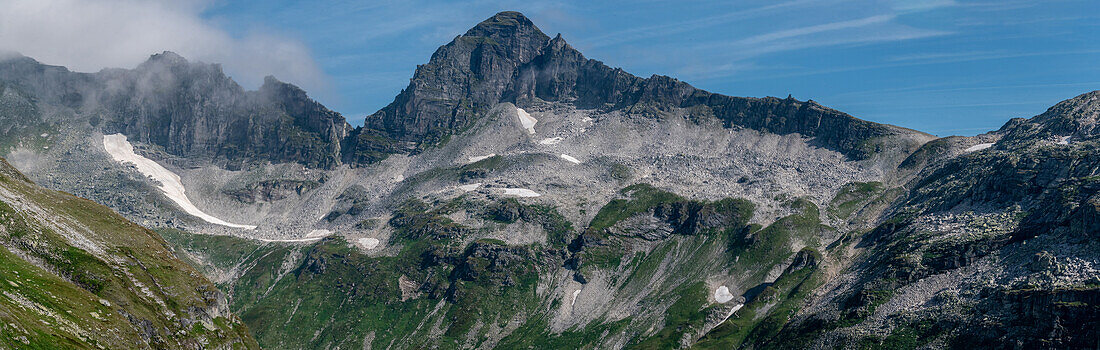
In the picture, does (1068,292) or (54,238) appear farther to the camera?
(1068,292)

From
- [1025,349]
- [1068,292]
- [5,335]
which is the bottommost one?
[1025,349]

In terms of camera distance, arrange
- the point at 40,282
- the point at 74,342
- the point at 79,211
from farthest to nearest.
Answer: the point at 79,211 < the point at 40,282 < the point at 74,342

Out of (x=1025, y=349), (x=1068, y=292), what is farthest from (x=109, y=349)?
(x=1068, y=292)

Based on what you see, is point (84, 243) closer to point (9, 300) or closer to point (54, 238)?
point (54, 238)

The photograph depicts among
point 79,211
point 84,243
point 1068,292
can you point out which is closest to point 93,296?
point 84,243

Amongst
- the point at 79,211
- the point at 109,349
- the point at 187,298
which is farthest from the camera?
the point at 79,211

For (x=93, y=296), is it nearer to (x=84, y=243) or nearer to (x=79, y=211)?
(x=84, y=243)

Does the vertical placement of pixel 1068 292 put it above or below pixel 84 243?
below
